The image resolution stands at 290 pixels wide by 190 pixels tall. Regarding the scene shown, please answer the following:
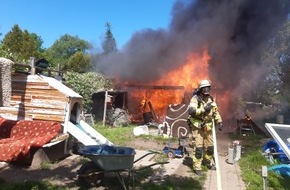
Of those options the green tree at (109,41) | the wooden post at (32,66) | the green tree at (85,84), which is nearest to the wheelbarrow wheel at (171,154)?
the wooden post at (32,66)

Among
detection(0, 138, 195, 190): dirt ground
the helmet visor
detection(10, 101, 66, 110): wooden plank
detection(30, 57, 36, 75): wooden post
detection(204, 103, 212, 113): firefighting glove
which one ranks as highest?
detection(30, 57, 36, 75): wooden post

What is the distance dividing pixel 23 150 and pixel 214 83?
14134mm

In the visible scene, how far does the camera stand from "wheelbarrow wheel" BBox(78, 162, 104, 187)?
6391 millimetres

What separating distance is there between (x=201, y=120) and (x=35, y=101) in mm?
5250

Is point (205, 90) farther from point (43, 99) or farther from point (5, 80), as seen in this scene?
point (5, 80)

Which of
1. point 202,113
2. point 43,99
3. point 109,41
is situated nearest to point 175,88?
point 43,99

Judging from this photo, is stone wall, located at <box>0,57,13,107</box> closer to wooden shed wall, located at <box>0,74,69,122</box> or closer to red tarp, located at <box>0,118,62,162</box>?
red tarp, located at <box>0,118,62,162</box>

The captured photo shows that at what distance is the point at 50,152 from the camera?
8.68 m

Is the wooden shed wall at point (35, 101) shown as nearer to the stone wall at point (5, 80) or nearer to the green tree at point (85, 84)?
the stone wall at point (5, 80)

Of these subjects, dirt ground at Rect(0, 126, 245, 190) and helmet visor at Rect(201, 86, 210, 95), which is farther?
helmet visor at Rect(201, 86, 210, 95)

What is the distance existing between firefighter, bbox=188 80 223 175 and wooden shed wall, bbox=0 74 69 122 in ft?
12.8

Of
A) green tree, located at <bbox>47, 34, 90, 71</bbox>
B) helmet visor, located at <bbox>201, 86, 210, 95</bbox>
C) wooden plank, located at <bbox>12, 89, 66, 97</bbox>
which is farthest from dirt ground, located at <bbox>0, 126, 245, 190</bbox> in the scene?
green tree, located at <bbox>47, 34, 90, 71</bbox>

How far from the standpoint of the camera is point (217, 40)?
62.4 ft

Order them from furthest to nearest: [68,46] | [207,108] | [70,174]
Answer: [68,46] < [207,108] < [70,174]
